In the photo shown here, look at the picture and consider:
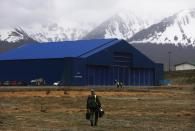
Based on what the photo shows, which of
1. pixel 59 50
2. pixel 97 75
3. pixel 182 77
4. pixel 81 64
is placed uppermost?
pixel 59 50

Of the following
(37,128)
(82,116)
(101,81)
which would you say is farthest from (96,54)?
(37,128)

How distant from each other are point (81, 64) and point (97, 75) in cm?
575

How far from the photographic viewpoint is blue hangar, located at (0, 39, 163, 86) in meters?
98.0

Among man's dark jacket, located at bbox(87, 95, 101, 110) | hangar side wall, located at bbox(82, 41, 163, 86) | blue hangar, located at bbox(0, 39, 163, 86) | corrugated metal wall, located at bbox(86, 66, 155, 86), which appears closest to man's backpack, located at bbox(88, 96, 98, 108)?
man's dark jacket, located at bbox(87, 95, 101, 110)

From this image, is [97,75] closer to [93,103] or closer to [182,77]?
[182,77]

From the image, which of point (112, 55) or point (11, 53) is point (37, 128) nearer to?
point (112, 55)

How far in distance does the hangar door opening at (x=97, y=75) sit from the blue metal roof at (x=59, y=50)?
3.07 m

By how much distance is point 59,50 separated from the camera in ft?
351

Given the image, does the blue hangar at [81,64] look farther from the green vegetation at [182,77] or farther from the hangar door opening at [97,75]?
the green vegetation at [182,77]

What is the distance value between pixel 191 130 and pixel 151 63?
9043 cm

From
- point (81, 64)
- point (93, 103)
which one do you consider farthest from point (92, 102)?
point (81, 64)

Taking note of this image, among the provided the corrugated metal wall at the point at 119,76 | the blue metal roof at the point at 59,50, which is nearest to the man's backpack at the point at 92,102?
the corrugated metal wall at the point at 119,76

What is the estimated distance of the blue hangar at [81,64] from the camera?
9800cm

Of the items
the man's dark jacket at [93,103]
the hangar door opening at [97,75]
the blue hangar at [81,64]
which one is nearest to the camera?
the man's dark jacket at [93,103]
